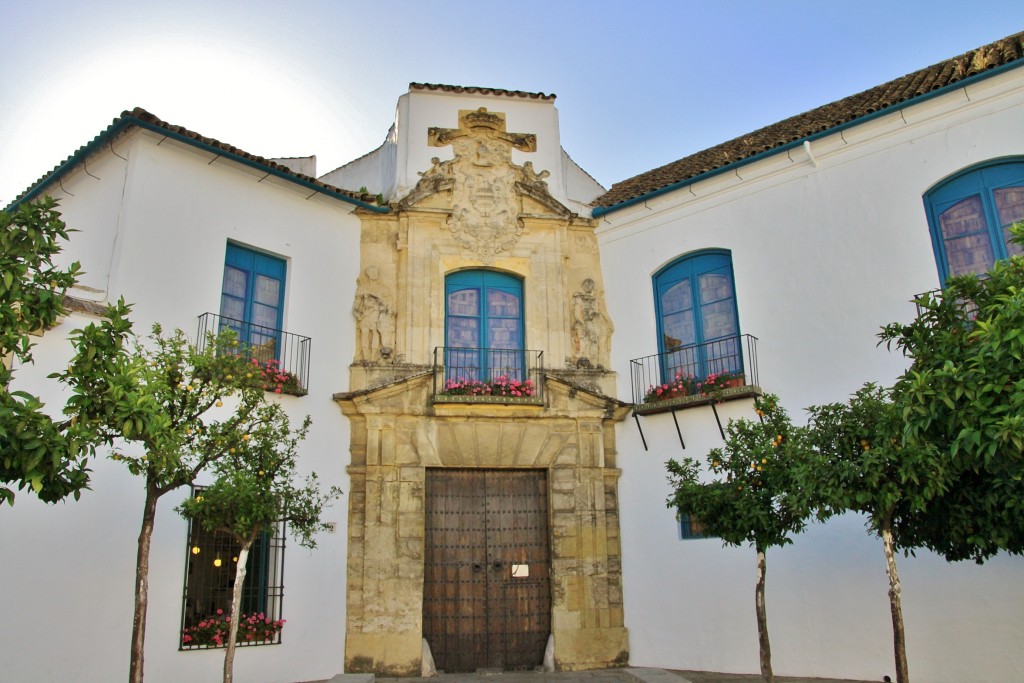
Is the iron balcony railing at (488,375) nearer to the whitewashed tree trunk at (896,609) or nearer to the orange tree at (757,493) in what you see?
the orange tree at (757,493)

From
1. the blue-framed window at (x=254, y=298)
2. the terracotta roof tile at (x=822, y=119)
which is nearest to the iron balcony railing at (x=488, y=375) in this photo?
the blue-framed window at (x=254, y=298)

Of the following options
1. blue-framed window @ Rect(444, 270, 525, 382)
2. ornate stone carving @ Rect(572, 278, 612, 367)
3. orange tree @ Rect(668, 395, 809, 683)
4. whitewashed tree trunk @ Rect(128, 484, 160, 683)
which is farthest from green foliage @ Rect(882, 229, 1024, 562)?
blue-framed window @ Rect(444, 270, 525, 382)

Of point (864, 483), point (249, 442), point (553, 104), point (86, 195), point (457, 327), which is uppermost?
point (553, 104)

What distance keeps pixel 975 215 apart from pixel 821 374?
Answer: 233cm

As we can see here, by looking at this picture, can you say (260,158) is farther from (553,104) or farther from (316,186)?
(553,104)

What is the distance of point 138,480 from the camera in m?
8.86

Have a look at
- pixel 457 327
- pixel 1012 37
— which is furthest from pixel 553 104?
pixel 1012 37

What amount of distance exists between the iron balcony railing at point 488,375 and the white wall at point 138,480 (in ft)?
4.09

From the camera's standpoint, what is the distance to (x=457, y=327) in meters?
11.9

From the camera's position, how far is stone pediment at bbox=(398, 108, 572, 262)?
12141mm

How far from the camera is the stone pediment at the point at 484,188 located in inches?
478

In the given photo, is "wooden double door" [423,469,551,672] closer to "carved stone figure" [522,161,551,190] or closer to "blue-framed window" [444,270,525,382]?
"blue-framed window" [444,270,525,382]

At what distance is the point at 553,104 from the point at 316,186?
3.84 meters

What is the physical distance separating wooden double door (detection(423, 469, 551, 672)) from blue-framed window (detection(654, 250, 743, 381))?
2.38 meters
